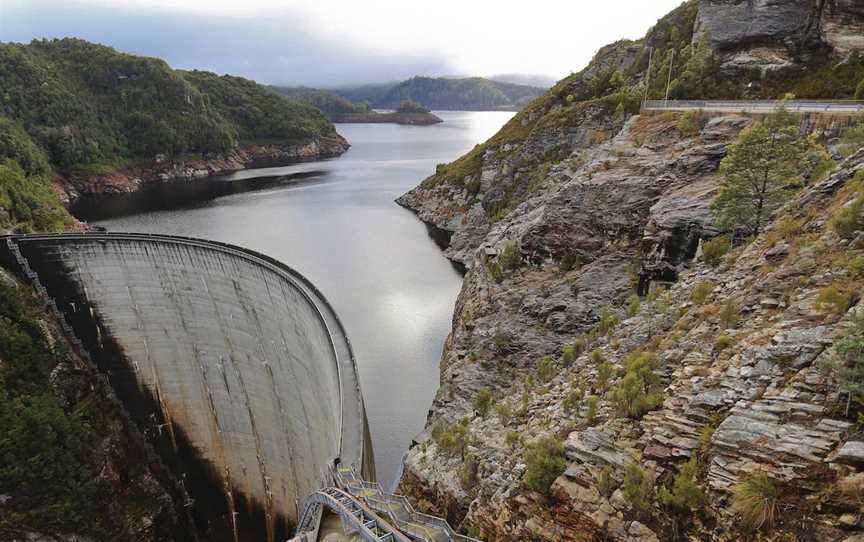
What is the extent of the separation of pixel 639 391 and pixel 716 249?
8937 mm

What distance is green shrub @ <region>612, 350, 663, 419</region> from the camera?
39.0 ft

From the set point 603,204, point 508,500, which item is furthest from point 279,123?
point 508,500

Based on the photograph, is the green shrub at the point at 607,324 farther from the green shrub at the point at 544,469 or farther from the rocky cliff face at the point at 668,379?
the green shrub at the point at 544,469

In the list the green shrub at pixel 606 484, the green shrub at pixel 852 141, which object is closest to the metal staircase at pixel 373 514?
the green shrub at pixel 606 484

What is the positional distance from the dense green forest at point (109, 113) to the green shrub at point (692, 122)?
343 ft

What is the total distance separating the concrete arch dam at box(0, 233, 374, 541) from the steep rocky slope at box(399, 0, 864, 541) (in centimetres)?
1167

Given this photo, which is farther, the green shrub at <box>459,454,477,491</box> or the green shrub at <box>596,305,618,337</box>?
the green shrub at <box>596,305,618,337</box>

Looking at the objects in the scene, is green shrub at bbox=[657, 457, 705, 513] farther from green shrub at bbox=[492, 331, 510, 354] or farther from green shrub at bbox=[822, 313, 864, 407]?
green shrub at bbox=[492, 331, 510, 354]

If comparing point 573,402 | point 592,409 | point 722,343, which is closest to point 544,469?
point 592,409

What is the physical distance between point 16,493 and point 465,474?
33.7 metres

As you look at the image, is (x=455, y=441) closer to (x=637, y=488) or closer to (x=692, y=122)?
(x=637, y=488)

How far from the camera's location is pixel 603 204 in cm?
2786

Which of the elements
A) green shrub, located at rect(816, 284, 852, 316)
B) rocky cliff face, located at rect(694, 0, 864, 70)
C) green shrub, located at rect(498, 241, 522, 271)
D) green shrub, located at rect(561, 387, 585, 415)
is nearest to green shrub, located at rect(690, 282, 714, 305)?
green shrub, located at rect(816, 284, 852, 316)

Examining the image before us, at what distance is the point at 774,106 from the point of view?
23.5 metres
